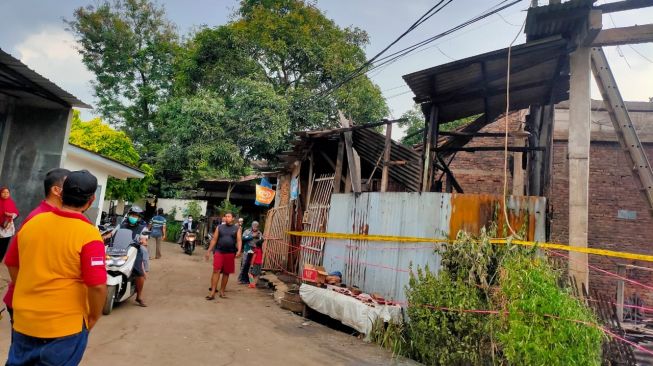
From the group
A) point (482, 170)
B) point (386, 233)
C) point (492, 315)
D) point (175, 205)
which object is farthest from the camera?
point (175, 205)

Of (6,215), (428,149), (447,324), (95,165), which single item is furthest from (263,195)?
(447,324)

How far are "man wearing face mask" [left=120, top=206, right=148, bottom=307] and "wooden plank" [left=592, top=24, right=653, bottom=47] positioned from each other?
7188mm

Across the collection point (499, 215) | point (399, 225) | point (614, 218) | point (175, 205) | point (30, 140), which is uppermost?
point (30, 140)

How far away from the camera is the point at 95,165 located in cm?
1424

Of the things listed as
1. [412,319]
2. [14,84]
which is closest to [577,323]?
[412,319]

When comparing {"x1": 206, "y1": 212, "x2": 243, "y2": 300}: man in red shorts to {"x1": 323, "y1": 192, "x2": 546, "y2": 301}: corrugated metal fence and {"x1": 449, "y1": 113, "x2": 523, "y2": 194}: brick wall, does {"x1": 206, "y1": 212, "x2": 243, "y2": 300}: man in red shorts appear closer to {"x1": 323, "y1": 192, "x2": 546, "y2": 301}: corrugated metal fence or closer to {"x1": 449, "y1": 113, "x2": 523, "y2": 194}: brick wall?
{"x1": 323, "y1": 192, "x2": 546, "y2": 301}: corrugated metal fence

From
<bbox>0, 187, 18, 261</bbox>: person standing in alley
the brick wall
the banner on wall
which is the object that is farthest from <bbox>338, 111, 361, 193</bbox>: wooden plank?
the banner on wall

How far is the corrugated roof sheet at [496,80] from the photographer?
20.8 ft

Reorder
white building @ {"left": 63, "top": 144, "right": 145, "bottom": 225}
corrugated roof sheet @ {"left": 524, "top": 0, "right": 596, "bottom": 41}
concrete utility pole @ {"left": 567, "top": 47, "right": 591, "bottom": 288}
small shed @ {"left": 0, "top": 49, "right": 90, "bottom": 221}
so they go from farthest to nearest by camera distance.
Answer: white building @ {"left": 63, "top": 144, "right": 145, "bottom": 225} → small shed @ {"left": 0, "top": 49, "right": 90, "bottom": 221} → corrugated roof sheet @ {"left": 524, "top": 0, "right": 596, "bottom": 41} → concrete utility pole @ {"left": 567, "top": 47, "right": 591, "bottom": 288}

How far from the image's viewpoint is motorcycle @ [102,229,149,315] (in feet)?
20.4

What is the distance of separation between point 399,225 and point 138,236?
164 inches

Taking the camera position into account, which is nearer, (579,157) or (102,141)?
(579,157)

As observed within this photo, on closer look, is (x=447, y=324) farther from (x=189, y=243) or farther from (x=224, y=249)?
(x=189, y=243)

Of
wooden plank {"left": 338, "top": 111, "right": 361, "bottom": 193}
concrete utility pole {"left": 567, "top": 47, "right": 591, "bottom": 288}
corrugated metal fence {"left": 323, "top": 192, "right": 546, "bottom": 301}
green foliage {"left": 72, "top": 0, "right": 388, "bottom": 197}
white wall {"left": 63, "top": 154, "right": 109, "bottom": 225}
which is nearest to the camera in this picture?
concrete utility pole {"left": 567, "top": 47, "right": 591, "bottom": 288}
